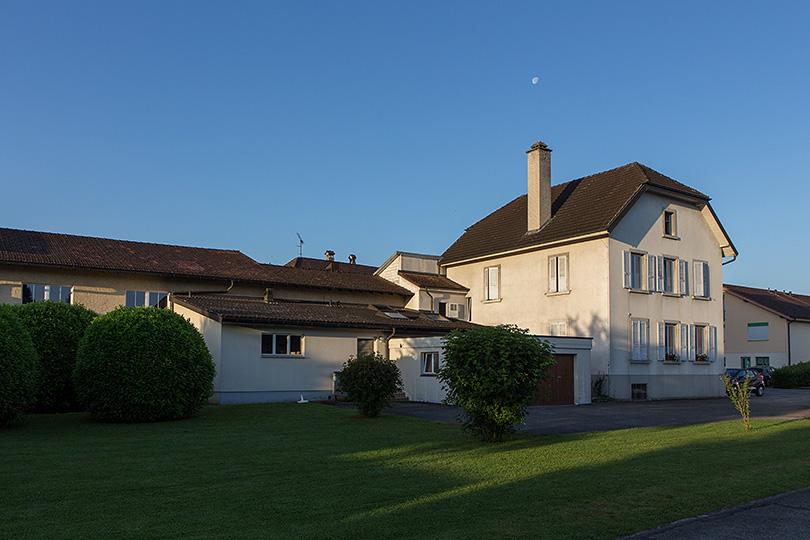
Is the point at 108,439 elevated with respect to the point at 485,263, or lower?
lower

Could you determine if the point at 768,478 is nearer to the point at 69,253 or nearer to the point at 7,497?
the point at 7,497

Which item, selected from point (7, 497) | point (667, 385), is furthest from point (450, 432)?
point (667, 385)

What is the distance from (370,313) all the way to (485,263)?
8.22 meters

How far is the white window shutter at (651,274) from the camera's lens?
29719 millimetres

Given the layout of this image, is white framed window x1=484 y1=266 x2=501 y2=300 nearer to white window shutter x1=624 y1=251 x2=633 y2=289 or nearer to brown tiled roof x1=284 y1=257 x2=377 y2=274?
white window shutter x1=624 y1=251 x2=633 y2=289

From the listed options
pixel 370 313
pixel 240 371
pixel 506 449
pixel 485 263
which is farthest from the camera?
pixel 485 263

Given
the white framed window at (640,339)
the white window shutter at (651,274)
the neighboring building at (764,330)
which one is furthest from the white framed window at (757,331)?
the white framed window at (640,339)

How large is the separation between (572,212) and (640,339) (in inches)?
256

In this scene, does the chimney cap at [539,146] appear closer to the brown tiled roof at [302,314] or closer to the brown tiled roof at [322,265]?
the brown tiled roof at [302,314]

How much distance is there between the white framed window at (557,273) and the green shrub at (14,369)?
2117 centimetres

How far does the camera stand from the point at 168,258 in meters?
29.5

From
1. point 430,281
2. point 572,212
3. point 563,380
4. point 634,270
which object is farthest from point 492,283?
point 563,380

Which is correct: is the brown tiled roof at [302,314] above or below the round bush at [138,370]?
above

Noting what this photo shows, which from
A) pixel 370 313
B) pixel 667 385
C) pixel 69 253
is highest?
pixel 69 253
